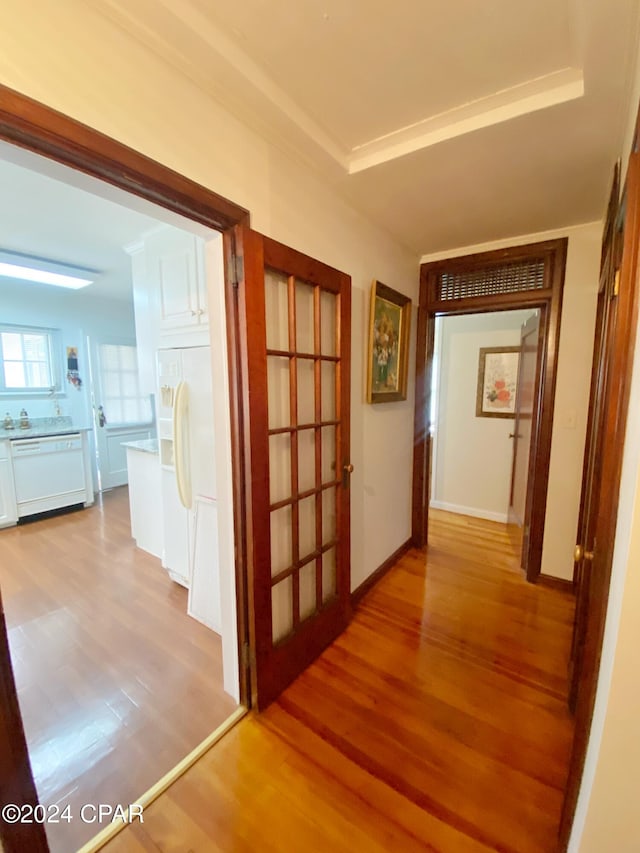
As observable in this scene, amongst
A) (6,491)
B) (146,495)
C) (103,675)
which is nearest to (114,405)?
(6,491)

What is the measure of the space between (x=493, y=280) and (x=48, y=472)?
15.2 feet

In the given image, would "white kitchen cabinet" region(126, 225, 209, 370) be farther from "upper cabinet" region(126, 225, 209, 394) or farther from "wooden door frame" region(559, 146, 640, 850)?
"wooden door frame" region(559, 146, 640, 850)

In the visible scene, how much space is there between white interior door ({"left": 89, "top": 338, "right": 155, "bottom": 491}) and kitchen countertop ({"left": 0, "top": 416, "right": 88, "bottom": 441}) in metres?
0.36

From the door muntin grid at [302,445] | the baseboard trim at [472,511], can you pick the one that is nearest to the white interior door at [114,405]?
the door muntin grid at [302,445]

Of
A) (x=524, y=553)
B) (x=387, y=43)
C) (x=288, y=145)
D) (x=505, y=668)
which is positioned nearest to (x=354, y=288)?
(x=288, y=145)

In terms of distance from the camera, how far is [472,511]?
3805 millimetres

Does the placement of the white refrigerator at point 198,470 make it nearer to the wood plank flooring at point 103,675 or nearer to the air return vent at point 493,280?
the wood plank flooring at point 103,675

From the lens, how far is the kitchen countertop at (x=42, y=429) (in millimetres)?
3594

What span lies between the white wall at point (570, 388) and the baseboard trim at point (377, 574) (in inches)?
39.2

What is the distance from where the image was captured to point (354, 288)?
2049 millimetres

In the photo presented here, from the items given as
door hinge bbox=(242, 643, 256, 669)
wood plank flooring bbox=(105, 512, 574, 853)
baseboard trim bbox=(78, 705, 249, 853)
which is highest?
door hinge bbox=(242, 643, 256, 669)

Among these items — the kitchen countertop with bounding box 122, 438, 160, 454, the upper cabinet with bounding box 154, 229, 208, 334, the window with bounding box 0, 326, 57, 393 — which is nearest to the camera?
the upper cabinet with bounding box 154, 229, 208, 334

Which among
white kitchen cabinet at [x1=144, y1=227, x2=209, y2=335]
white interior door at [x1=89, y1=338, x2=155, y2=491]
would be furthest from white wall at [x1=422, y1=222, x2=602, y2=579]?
white interior door at [x1=89, y1=338, x2=155, y2=491]

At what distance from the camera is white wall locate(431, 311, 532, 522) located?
11.7ft
